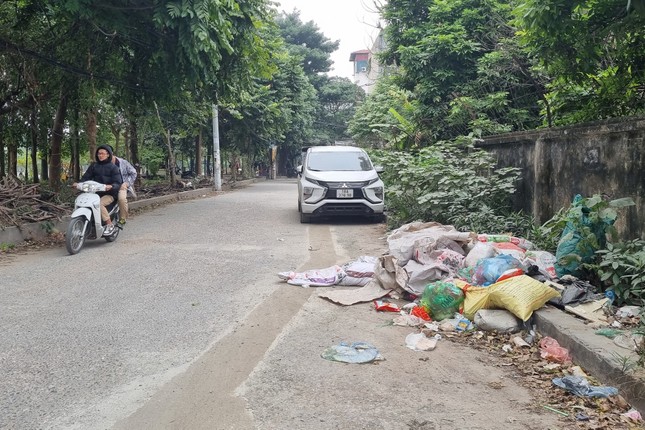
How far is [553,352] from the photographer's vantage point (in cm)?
420

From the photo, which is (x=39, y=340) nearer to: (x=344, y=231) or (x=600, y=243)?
(x=600, y=243)

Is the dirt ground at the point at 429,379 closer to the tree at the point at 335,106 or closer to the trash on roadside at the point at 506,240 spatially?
the trash on roadside at the point at 506,240

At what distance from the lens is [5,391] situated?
3539 mm

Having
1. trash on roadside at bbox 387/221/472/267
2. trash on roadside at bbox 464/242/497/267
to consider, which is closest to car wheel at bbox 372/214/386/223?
trash on roadside at bbox 387/221/472/267

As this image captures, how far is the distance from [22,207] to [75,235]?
1852mm

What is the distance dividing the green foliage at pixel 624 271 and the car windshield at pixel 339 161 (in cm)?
765

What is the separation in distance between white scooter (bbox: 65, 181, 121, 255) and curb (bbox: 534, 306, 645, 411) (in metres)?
6.66

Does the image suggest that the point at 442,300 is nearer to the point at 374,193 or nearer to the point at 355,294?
the point at 355,294

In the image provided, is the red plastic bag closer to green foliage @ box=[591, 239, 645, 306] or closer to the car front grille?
green foliage @ box=[591, 239, 645, 306]

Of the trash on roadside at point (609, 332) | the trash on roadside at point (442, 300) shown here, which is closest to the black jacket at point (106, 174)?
the trash on roadside at point (442, 300)

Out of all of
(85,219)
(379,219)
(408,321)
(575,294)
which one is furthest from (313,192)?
(575,294)

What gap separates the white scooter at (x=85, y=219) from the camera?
8227 millimetres

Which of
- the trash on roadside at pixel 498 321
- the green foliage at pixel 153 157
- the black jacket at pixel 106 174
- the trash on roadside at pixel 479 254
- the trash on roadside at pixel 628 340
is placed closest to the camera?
the trash on roadside at pixel 628 340

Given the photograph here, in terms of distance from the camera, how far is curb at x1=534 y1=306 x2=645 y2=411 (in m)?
3.35
